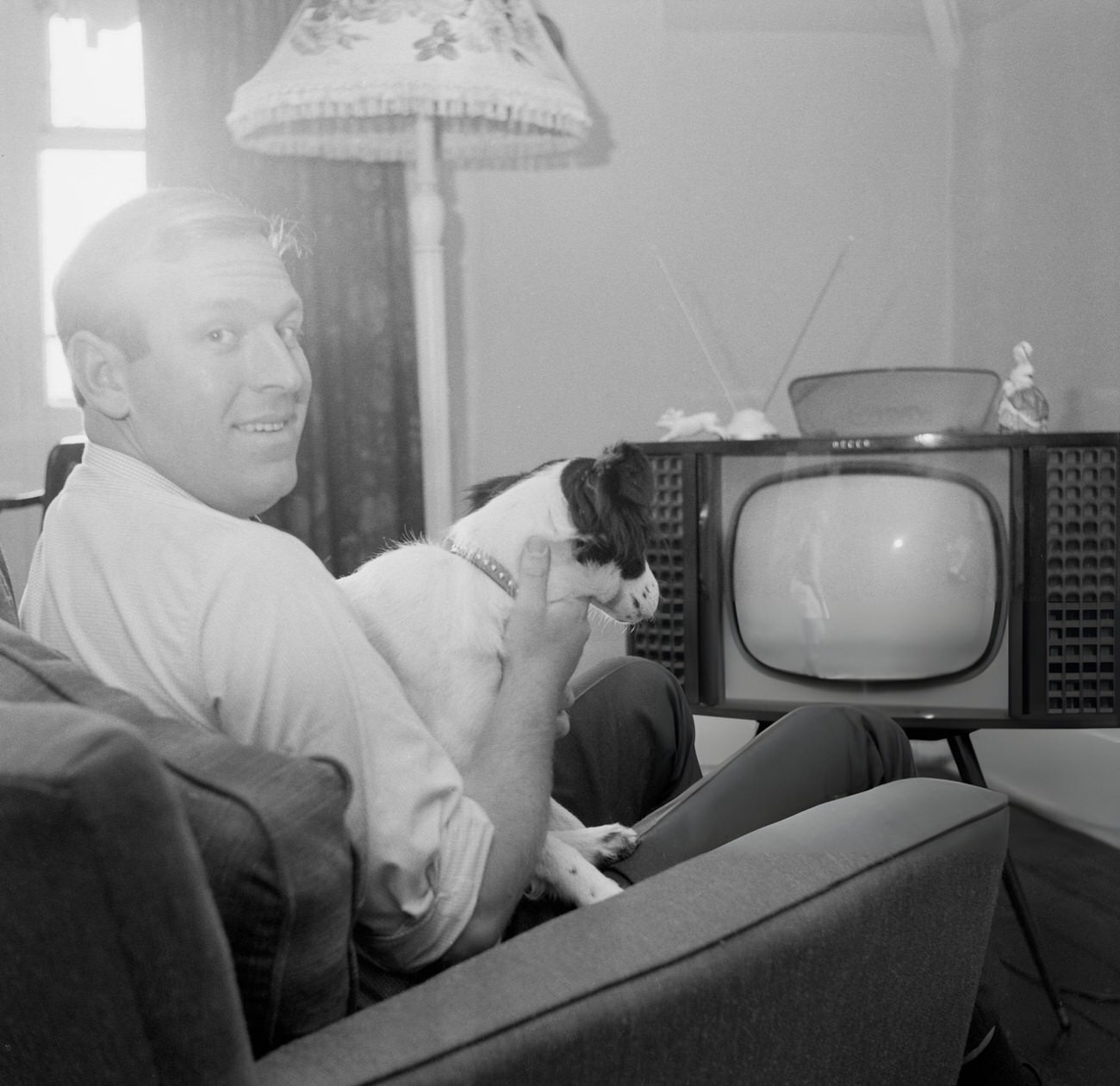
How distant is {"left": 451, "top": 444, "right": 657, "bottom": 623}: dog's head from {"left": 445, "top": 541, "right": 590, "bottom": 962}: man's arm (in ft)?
0.13

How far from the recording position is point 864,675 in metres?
1.74

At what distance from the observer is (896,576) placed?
1710 millimetres

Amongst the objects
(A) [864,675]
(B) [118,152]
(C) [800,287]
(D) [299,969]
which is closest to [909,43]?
(C) [800,287]

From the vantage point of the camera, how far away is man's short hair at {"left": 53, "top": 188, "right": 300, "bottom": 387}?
0.71 meters

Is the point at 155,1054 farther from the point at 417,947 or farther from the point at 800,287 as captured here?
the point at 800,287

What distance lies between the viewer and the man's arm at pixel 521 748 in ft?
2.44

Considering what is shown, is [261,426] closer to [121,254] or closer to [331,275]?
[121,254]

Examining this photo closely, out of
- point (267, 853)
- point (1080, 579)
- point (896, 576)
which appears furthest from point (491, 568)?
point (1080, 579)

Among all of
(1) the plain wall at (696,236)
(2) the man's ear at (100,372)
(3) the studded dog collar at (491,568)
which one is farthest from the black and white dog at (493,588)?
(1) the plain wall at (696,236)

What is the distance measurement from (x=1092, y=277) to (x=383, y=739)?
7.02 ft

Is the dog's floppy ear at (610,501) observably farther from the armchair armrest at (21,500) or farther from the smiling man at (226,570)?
the armchair armrest at (21,500)

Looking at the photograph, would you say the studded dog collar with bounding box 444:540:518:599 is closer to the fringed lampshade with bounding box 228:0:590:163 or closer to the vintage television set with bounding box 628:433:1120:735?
the fringed lampshade with bounding box 228:0:590:163

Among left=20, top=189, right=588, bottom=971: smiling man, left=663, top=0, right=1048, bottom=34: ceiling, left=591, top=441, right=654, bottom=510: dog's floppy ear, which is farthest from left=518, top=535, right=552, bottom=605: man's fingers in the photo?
left=663, top=0, right=1048, bottom=34: ceiling

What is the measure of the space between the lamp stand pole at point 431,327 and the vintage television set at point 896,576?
0.33 metres
